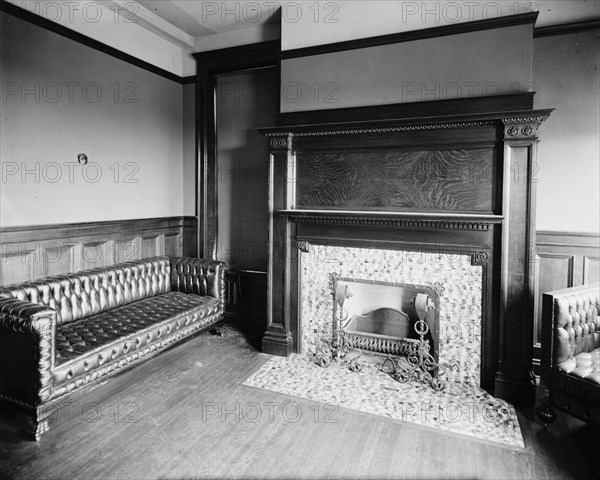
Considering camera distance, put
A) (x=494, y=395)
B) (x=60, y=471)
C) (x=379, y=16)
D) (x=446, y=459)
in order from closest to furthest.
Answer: (x=60, y=471) → (x=446, y=459) → (x=494, y=395) → (x=379, y=16)

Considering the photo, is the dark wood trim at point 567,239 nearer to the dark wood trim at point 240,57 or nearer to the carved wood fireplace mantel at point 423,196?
the carved wood fireplace mantel at point 423,196

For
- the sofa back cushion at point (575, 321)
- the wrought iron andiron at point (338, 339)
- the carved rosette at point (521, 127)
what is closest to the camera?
the sofa back cushion at point (575, 321)

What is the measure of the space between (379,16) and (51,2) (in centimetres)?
269

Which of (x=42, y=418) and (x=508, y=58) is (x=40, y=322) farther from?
(x=508, y=58)

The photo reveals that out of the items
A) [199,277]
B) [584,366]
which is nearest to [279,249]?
[199,277]

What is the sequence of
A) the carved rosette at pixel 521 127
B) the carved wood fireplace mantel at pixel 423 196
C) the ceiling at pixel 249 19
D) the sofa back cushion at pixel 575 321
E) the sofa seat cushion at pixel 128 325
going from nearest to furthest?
the sofa back cushion at pixel 575 321
the sofa seat cushion at pixel 128 325
the carved rosette at pixel 521 127
the carved wood fireplace mantel at pixel 423 196
the ceiling at pixel 249 19

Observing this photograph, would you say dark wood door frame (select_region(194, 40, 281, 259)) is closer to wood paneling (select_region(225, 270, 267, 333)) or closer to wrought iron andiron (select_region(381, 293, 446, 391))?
wood paneling (select_region(225, 270, 267, 333))

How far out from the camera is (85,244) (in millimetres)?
3725

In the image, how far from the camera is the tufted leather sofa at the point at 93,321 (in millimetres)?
2426

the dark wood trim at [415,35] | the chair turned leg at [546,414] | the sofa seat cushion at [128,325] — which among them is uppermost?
the dark wood trim at [415,35]

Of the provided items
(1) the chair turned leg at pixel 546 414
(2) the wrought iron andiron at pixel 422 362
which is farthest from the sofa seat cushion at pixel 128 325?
(1) the chair turned leg at pixel 546 414

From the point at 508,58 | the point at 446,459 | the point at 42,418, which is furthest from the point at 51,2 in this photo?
the point at 446,459

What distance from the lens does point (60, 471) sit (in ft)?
7.04

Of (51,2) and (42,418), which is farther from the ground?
(51,2)
